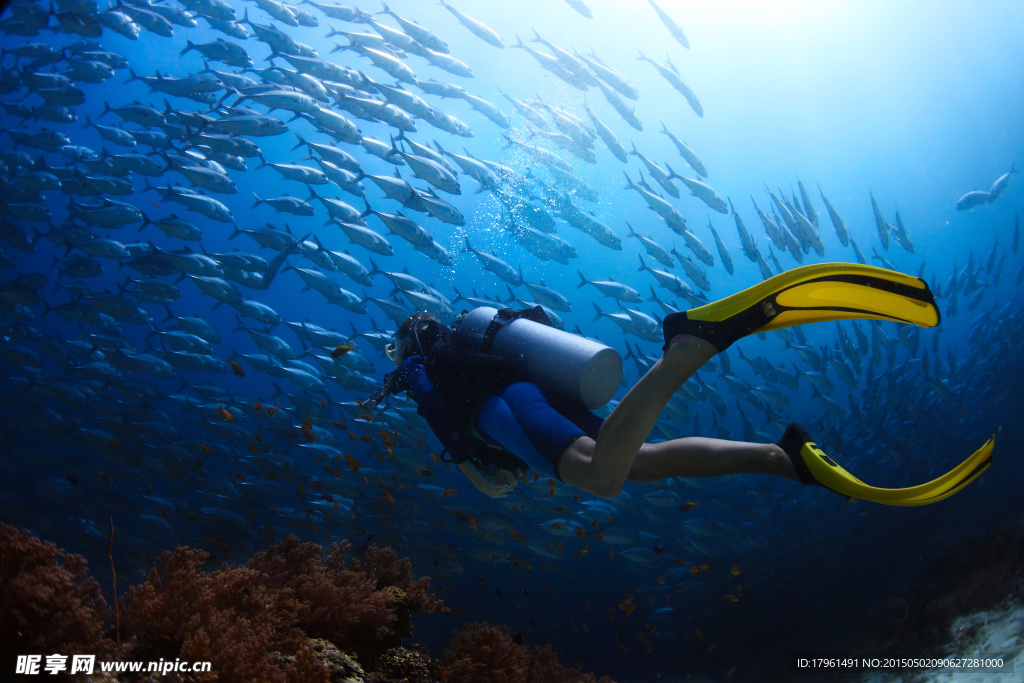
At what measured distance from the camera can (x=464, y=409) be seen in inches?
101

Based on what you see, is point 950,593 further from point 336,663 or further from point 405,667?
point 336,663

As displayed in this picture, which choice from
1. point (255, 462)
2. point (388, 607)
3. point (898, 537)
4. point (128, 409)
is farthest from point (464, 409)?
point (898, 537)

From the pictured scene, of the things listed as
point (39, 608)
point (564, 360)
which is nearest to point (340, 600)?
point (39, 608)

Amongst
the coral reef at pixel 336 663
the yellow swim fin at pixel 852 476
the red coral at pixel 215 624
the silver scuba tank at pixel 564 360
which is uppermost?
the yellow swim fin at pixel 852 476

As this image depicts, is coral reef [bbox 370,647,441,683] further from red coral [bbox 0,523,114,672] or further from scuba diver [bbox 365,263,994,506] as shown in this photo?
red coral [bbox 0,523,114,672]

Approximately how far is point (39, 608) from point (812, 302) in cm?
341

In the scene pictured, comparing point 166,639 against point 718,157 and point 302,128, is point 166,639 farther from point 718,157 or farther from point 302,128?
point 718,157

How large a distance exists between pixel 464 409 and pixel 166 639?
5.66 ft

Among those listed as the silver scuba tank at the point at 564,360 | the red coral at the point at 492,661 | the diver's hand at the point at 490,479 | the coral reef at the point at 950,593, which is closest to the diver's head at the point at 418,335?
the silver scuba tank at the point at 564,360

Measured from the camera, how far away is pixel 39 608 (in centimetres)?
189

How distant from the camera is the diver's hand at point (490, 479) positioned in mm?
2910

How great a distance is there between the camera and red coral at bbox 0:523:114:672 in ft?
5.92

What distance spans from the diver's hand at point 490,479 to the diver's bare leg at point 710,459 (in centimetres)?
98

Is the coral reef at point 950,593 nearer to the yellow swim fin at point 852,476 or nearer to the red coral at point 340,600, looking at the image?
the yellow swim fin at point 852,476
